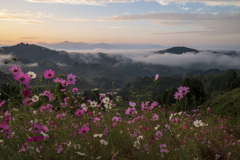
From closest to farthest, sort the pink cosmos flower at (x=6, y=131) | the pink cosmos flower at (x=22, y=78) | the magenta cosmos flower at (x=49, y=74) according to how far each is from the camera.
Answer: the pink cosmos flower at (x=22, y=78) → the pink cosmos flower at (x=6, y=131) → the magenta cosmos flower at (x=49, y=74)

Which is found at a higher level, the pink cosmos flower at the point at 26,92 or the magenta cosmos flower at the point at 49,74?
the magenta cosmos flower at the point at 49,74

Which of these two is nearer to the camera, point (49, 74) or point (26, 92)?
point (26, 92)

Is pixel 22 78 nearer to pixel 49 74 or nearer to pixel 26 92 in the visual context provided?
pixel 26 92

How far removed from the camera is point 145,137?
12.3 ft

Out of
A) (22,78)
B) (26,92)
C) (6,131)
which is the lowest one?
(6,131)

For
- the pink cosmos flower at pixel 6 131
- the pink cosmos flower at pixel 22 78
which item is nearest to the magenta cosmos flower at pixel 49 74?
the pink cosmos flower at pixel 22 78

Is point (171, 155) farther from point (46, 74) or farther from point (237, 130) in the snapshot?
point (237, 130)

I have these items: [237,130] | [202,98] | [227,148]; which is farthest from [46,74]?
[202,98]

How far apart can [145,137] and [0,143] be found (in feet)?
8.13

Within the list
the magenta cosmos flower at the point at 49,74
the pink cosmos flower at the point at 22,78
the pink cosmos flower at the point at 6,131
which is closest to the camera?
the pink cosmos flower at the point at 22,78

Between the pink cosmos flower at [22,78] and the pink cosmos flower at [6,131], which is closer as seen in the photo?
the pink cosmos flower at [22,78]

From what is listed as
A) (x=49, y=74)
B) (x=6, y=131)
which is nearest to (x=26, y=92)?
(x=6, y=131)

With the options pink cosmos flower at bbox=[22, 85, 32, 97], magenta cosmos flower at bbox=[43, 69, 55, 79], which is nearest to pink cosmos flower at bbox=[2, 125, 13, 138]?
pink cosmos flower at bbox=[22, 85, 32, 97]

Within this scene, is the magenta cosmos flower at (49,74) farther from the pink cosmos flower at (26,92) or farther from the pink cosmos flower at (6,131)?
the pink cosmos flower at (6,131)
